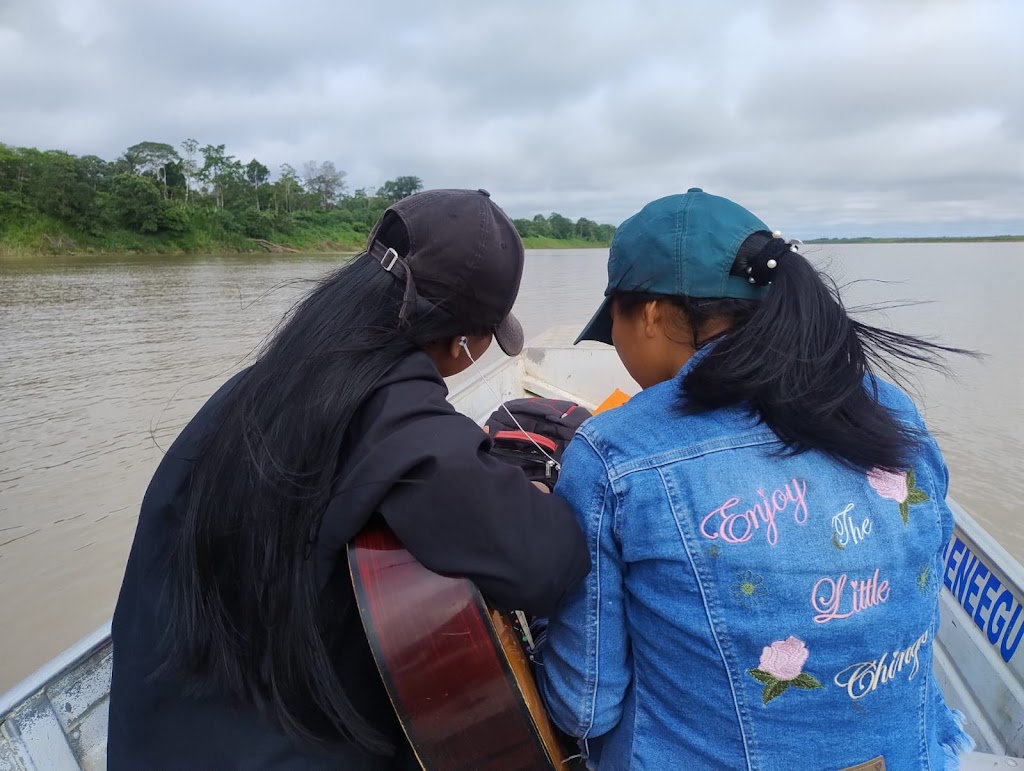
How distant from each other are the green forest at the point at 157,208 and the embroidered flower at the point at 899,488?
87.5ft

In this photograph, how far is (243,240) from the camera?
37.8m

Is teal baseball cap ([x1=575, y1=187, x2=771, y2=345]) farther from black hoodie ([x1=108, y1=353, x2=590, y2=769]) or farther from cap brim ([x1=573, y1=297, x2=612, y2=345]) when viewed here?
black hoodie ([x1=108, y1=353, x2=590, y2=769])

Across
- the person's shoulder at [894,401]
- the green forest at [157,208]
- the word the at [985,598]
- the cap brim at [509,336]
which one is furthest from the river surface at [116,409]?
the green forest at [157,208]

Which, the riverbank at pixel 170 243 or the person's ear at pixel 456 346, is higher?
the riverbank at pixel 170 243

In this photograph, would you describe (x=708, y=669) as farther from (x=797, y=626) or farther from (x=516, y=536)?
(x=516, y=536)

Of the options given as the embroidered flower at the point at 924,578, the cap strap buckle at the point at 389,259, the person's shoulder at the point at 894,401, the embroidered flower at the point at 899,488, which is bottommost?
the embroidered flower at the point at 924,578

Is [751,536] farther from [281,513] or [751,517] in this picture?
[281,513]

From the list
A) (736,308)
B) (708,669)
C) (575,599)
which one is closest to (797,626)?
(708,669)

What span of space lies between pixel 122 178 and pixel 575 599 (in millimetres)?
40158

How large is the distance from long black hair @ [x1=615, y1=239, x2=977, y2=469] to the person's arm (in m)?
0.29

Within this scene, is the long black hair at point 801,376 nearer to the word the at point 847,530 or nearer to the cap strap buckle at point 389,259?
the word the at point 847,530

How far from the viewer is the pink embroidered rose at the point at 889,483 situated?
937 mm

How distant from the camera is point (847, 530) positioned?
89cm

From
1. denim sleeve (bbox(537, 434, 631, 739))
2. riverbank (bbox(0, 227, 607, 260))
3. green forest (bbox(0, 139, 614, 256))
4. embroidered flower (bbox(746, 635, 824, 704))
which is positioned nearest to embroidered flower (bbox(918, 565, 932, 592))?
embroidered flower (bbox(746, 635, 824, 704))
